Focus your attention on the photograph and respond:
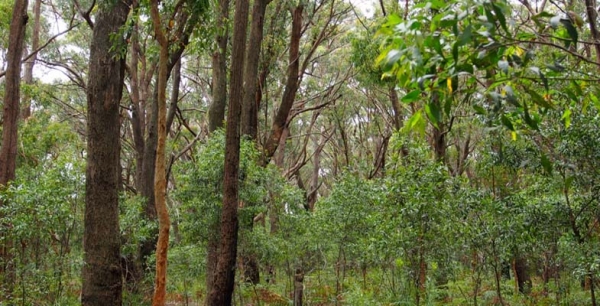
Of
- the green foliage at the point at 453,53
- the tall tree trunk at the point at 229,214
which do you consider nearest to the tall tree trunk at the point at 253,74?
the tall tree trunk at the point at 229,214

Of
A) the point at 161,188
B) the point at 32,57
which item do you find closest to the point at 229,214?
the point at 161,188

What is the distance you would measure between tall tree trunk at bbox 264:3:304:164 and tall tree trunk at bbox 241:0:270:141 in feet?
2.89

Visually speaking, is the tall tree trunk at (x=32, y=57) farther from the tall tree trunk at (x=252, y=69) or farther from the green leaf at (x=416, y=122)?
the green leaf at (x=416, y=122)

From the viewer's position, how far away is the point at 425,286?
318 inches

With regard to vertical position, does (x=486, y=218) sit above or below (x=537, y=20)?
below

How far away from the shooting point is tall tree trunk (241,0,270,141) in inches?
435

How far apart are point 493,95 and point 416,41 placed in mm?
333

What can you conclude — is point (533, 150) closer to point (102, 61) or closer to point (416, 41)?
point (416, 41)

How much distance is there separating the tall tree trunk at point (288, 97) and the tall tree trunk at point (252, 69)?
0.88 m

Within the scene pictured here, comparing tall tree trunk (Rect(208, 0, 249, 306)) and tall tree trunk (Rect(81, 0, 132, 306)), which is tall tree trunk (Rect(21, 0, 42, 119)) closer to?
tall tree trunk (Rect(81, 0, 132, 306))

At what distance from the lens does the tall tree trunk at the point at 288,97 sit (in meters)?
13.0

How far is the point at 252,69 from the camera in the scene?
11.2 metres

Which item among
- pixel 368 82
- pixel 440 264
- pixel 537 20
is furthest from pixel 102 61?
pixel 368 82

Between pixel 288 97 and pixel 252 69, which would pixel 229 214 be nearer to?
pixel 252 69
